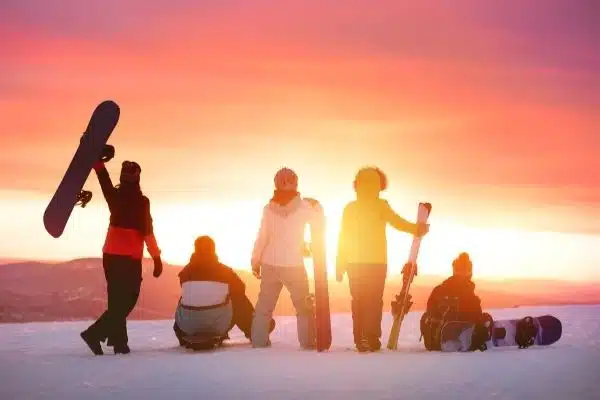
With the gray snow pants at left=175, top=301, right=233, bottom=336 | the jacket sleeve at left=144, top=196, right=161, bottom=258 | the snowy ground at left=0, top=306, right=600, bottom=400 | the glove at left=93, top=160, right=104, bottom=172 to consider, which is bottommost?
the snowy ground at left=0, top=306, right=600, bottom=400

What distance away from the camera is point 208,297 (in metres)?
12.2

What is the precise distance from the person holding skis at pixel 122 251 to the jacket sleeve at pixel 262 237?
4.38 ft

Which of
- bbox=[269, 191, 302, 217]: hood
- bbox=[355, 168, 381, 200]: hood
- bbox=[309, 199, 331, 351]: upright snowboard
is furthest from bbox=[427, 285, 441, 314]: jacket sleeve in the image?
bbox=[269, 191, 302, 217]: hood

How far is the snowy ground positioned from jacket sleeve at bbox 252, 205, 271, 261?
129 cm

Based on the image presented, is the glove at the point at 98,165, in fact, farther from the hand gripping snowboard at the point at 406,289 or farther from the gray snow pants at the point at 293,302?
the hand gripping snowboard at the point at 406,289

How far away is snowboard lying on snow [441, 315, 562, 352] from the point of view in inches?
462

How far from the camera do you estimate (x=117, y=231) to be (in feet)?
38.4

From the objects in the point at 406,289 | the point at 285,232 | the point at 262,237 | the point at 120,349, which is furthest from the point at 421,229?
the point at 120,349

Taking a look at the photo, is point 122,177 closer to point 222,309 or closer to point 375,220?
point 222,309

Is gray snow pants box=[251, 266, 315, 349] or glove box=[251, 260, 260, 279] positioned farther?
glove box=[251, 260, 260, 279]

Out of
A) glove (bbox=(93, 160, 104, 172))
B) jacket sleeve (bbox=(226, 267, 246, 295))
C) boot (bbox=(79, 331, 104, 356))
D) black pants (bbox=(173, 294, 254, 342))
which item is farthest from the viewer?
black pants (bbox=(173, 294, 254, 342))

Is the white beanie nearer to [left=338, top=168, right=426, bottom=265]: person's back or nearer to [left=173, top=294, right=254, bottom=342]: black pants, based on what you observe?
[left=338, top=168, right=426, bottom=265]: person's back

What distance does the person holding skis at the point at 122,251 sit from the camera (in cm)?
1162

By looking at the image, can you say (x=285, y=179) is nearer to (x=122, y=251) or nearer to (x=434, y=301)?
(x=122, y=251)
